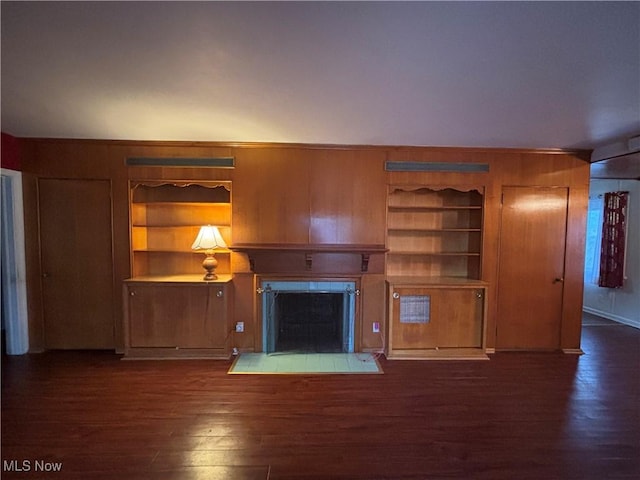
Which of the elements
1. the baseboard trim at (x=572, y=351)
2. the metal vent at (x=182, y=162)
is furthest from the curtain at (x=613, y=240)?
the metal vent at (x=182, y=162)

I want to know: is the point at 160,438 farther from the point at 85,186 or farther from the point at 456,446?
the point at 85,186

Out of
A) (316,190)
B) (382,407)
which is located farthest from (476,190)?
(382,407)

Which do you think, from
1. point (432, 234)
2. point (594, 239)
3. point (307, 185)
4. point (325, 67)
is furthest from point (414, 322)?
point (594, 239)

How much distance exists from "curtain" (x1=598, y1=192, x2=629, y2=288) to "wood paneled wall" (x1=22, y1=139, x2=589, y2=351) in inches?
77.7

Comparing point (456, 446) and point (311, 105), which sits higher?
point (311, 105)

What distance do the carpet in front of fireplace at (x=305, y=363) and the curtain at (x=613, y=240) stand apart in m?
4.27

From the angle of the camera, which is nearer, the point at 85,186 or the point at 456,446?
the point at 456,446

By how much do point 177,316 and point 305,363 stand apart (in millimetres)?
1435

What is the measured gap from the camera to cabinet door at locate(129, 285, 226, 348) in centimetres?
356

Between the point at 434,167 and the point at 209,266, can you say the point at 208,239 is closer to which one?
the point at 209,266

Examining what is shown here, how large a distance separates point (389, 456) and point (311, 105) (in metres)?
2.45

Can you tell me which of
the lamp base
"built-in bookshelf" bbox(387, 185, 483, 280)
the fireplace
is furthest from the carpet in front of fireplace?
"built-in bookshelf" bbox(387, 185, 483, 280)

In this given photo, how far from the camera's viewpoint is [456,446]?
222 cm

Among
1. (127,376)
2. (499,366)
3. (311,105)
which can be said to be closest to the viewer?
(311,105)
